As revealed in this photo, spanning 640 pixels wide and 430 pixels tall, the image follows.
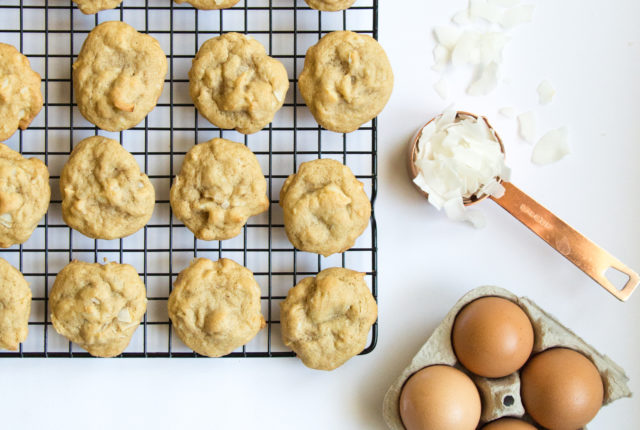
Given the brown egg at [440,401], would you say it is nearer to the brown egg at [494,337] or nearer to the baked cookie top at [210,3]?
the brown egg at [494,337]

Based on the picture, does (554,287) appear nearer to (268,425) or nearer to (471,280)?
(471,280)

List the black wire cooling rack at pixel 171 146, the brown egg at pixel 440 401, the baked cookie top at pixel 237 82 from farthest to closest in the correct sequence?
the black wire cooling rack at pixel 171 146 → the baked cookie top at pixel 237 82 → the brown egg at pixel 440 401

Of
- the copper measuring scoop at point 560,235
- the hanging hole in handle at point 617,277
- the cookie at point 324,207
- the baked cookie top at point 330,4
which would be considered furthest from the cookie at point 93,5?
the hanging hole in handle at point 617,277

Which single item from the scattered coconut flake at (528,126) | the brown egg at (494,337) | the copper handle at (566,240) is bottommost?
the brown egg at (494,337)

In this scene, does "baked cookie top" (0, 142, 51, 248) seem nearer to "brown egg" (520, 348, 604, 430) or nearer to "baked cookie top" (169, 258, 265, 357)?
"baked cookie top" (169, 258, 265, 357)

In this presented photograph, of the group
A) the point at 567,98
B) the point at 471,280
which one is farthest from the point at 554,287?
the point at 567,98
